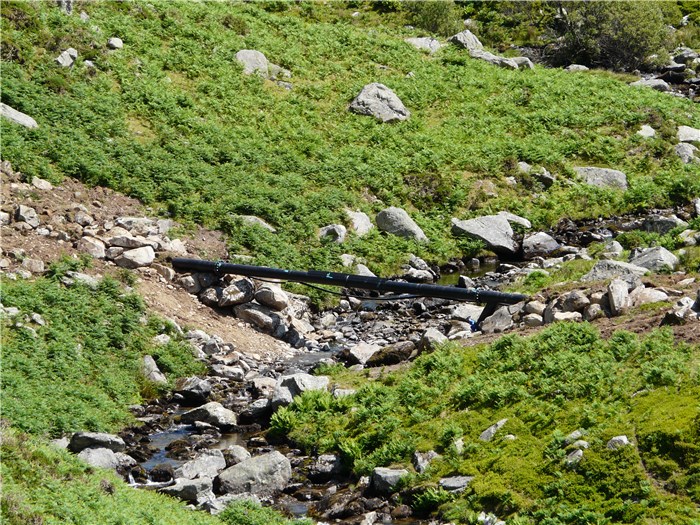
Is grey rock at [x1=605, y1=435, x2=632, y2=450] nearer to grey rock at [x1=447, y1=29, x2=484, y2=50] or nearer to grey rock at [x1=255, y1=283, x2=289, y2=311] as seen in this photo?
grey rock at [x1=255, y1=283, x2=289, y2=311]

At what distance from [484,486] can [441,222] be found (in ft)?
61.8

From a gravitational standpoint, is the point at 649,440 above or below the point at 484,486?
above

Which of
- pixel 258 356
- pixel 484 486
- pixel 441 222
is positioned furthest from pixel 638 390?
pixel 441 222

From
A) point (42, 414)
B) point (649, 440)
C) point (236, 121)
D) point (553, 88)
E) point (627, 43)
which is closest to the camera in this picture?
point (649, 440)

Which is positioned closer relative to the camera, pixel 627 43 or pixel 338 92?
pixel 338 92

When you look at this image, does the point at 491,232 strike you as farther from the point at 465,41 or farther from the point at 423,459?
the point at 465,41

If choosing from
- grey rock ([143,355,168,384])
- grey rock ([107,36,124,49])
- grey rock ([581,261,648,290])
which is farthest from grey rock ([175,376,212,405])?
grey rock ([107,36,124,49])

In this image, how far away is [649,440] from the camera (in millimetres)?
14336

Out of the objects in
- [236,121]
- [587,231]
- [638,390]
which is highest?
[638,390]

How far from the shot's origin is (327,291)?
88.0ft

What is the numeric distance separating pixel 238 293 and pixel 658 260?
34.9 ft

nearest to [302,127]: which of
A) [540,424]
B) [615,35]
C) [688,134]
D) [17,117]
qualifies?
[17,117]

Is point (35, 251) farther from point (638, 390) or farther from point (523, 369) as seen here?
point (638, 390)

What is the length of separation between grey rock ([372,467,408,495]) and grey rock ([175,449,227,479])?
295 cm
